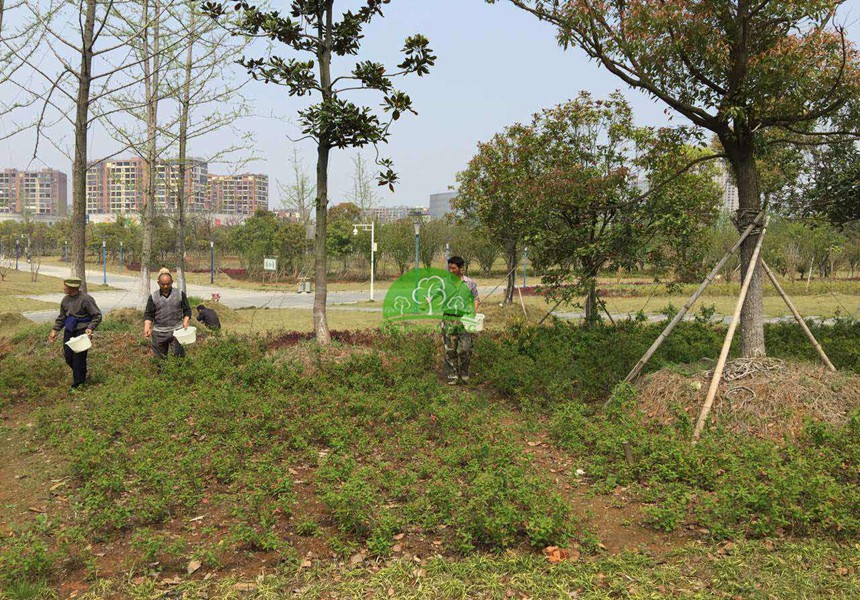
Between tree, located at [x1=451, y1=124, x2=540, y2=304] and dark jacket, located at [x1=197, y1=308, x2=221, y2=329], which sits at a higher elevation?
tree, located at [x1=451, y1=124, x2=540, y2=304]

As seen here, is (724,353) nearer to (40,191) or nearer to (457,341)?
(457,341)

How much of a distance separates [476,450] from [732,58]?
4.77m

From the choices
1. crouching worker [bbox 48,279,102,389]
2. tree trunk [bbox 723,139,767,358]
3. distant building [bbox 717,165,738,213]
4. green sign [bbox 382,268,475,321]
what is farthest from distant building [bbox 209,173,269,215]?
tree trunk [bbox 723,139,767,358]

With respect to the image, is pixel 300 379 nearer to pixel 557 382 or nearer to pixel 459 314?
pixel 459 314

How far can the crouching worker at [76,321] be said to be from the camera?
22.9ft

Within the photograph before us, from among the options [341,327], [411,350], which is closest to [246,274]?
[341,327]

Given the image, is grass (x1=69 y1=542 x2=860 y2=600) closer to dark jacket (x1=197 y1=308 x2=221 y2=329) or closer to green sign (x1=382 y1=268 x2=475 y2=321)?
green sign (x1=382 y1=268 x2=475 y2=321)

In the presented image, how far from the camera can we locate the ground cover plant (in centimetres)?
316

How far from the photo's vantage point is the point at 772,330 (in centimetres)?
966

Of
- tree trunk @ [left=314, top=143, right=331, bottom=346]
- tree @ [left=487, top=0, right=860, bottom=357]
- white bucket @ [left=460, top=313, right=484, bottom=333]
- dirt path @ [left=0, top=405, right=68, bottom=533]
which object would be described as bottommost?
dirt path @ [left=0, top=405, right=68, bottom=533]

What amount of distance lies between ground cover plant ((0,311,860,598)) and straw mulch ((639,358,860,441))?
7 centimetres

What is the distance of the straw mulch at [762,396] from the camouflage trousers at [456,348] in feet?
7.21

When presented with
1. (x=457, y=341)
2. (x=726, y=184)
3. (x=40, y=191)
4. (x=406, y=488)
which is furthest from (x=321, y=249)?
(x=40, y=191)

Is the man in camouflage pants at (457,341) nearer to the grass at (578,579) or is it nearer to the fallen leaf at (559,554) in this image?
the fallen leaf at (559,554)
